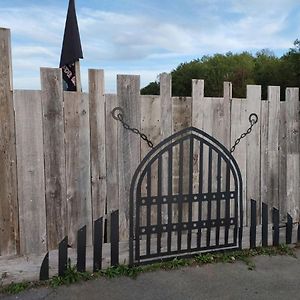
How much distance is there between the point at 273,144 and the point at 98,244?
6.24 ft

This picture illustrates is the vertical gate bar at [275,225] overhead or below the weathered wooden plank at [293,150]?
below

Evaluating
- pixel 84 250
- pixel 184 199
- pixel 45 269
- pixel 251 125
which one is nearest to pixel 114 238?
pixel 84 250

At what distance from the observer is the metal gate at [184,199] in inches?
127

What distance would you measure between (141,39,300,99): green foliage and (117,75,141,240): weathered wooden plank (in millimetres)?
4399

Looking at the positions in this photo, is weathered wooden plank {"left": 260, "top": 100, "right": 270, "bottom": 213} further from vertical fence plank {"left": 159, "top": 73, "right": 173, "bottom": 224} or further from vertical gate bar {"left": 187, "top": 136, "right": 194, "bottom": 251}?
vertical fence plank {"left": 159, "top": 73, "right": 173, "bottom": 224}

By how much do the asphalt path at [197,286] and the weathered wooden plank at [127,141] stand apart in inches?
18.0

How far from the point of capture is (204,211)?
11.3ft

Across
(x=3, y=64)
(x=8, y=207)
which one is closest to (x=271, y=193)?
(x=8, y=207)

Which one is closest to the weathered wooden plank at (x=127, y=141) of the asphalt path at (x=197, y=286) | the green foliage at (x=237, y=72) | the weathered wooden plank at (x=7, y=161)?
the asphalt path at (x=197, y=286)

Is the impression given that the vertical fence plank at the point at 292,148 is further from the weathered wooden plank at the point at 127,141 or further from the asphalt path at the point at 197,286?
the weathered wooden plank at the point at 127,141

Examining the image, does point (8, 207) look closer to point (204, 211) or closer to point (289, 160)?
point (204, 211)

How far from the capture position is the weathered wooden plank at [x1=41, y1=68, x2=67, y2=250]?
2.87 m

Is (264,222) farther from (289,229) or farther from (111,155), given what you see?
(111,155)

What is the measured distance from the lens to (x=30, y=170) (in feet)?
9.39
